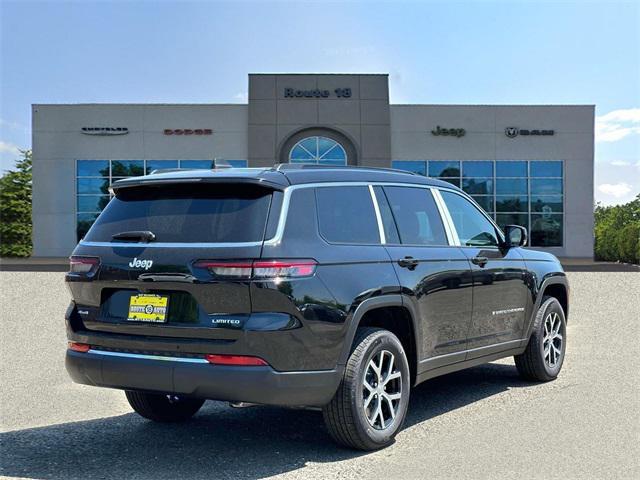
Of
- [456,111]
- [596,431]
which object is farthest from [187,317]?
[456,111]

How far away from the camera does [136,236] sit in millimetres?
4766

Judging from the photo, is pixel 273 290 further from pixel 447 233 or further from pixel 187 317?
pixel 447 233

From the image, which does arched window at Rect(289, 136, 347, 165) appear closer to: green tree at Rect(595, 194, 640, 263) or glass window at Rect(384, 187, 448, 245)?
green tree at Rect(595, 194, 640, 263)

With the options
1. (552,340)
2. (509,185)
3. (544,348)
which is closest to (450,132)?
(509,185)

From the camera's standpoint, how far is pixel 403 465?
4.60 metres

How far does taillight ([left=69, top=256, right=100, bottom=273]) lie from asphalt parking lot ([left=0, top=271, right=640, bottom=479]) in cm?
119

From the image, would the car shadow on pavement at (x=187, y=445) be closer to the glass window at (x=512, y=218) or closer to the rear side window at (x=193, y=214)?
the rear side window at (x=193, y=214)

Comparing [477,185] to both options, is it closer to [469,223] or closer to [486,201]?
[486,201]

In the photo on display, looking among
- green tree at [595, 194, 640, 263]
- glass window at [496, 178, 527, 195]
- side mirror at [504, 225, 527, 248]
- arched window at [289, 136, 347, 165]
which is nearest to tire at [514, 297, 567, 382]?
side mirror at [504, 225, 527, 248]

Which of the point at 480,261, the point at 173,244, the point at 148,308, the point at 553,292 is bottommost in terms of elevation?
the point at 553,292

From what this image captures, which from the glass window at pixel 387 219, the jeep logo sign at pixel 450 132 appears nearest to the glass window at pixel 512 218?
the jeep logo sign at pixel 450 132

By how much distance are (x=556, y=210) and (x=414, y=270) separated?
3288cm

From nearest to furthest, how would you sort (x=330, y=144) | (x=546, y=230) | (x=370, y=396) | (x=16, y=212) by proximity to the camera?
(x=370, y=396) → (x=330, y=144) → (x=546, y=230) → (x=16, y=212)

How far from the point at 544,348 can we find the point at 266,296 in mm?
3982
